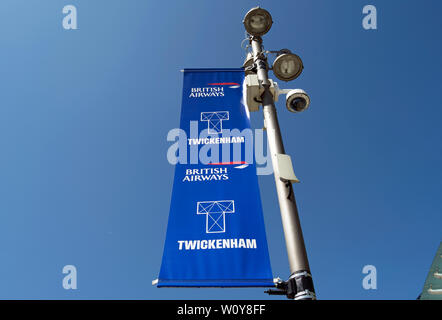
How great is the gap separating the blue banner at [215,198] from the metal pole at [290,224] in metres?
0.44

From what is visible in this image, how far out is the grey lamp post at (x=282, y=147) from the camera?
362cm

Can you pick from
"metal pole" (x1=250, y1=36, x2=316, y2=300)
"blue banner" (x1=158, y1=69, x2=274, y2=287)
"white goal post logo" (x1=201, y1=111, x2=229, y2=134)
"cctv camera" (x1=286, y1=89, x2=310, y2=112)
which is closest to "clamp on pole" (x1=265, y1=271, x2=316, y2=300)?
"metal pole" (x1=250, y1=36, x2=316, y2=300)

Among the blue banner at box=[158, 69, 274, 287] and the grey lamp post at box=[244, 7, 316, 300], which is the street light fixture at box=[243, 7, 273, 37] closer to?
the grey lamp post at box=[244, 7, 316, 300]

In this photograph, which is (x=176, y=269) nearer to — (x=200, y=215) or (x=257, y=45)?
(x=200, y=215)

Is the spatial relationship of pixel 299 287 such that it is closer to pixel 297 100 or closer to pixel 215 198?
pixel 215 198

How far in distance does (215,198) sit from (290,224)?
1.39m

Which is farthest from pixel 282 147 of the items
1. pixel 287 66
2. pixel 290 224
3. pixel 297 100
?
pixel 287 66

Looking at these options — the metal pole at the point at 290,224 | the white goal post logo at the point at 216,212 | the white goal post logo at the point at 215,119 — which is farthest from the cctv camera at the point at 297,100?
the white goal post logo at the point at 216,212

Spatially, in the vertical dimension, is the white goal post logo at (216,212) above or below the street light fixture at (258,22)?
below

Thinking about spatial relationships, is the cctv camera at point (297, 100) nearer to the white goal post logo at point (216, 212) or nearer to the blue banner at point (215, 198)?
the blue banner at point (215, 198)

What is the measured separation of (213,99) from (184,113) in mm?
689
